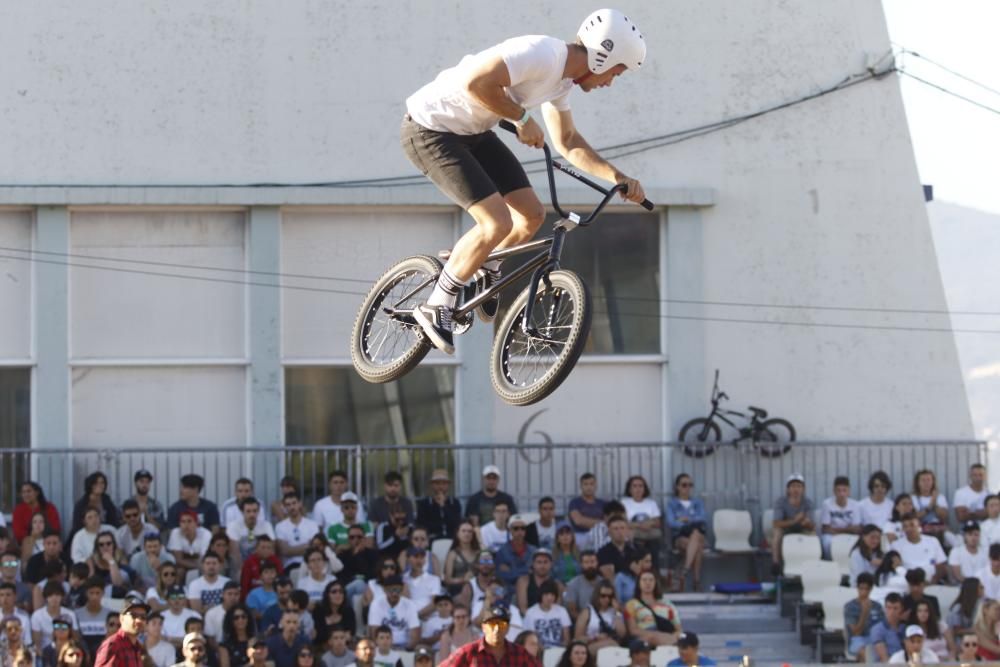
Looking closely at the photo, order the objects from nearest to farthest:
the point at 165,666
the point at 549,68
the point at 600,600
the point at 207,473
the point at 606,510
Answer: the point at 549,68 < the point at 165,666 < the point at 600,600 < the point at 606,510 < the point at 207,473

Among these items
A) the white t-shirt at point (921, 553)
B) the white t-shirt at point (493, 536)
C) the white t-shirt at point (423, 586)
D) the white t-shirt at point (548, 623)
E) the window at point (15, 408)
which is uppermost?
the window at point (15, 408)

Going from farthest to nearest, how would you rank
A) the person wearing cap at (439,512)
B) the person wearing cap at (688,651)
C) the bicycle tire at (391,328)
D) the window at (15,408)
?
the window at (15,408) < the person wearing cap at (439,512) < the person wearing cap at (688,651) < the bicycle tire at (391,328)

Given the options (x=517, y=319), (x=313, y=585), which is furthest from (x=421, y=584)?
(x=517, y=319)

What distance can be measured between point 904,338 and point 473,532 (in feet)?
17.6

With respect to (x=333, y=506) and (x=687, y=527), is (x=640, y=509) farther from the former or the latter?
(x=333, y=506)

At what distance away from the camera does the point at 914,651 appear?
15672 millimetres

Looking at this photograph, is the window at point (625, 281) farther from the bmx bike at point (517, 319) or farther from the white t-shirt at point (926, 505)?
the bmx bike at point (517, 319)

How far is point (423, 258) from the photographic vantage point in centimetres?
1115

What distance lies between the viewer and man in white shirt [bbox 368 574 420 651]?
15.8 meters

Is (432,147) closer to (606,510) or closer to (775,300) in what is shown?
(606,510)

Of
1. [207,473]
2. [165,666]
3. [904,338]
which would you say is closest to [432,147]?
[165,666]

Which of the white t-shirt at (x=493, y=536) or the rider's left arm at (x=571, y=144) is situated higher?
the rider's left arm at (x=571, y=144)

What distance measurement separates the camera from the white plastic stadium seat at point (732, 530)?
18.5 meters

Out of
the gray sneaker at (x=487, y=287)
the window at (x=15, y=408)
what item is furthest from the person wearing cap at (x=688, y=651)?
the window at (x=15, y=408)
